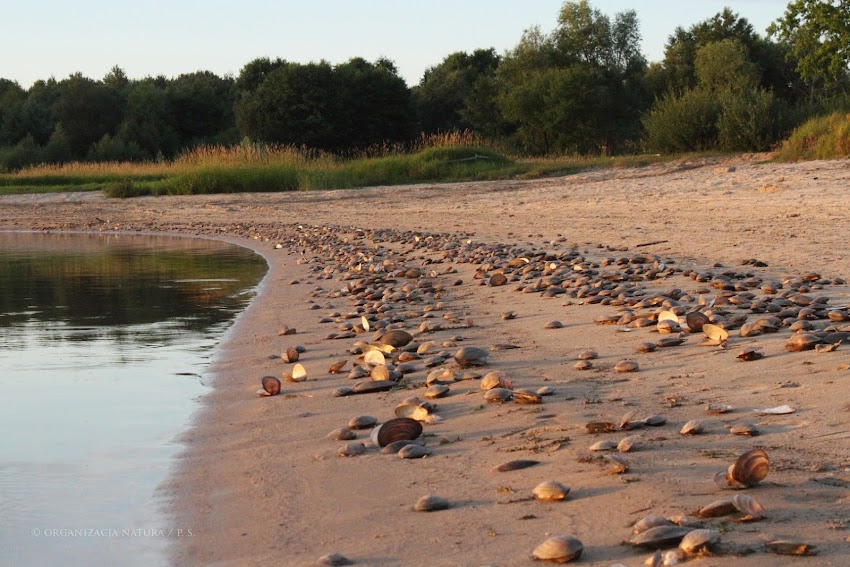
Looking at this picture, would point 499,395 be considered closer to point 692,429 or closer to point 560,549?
point 692,429

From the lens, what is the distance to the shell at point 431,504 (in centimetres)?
290

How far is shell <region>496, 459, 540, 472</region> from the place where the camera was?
3.23 m

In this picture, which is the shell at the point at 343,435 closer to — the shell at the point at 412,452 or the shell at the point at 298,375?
the shell at the point at 412,452

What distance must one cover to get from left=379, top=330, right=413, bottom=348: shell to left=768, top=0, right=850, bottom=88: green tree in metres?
27.9

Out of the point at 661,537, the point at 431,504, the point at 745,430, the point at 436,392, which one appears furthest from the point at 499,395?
the point at 661,537

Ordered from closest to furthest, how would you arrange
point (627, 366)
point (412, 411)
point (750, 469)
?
point (750, 469) < point (412, 411) < point (627, 366)

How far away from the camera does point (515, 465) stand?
324 cm

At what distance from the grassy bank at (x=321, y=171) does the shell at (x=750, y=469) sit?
790 inches

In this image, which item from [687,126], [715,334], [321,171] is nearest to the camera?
[715,334]

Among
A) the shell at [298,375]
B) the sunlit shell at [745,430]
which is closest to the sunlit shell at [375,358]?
the shell at [298,375]

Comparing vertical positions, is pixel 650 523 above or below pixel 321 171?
below

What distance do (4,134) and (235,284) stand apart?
42.9 m

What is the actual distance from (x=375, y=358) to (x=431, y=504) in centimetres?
232

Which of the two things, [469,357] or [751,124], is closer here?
[469,357]
